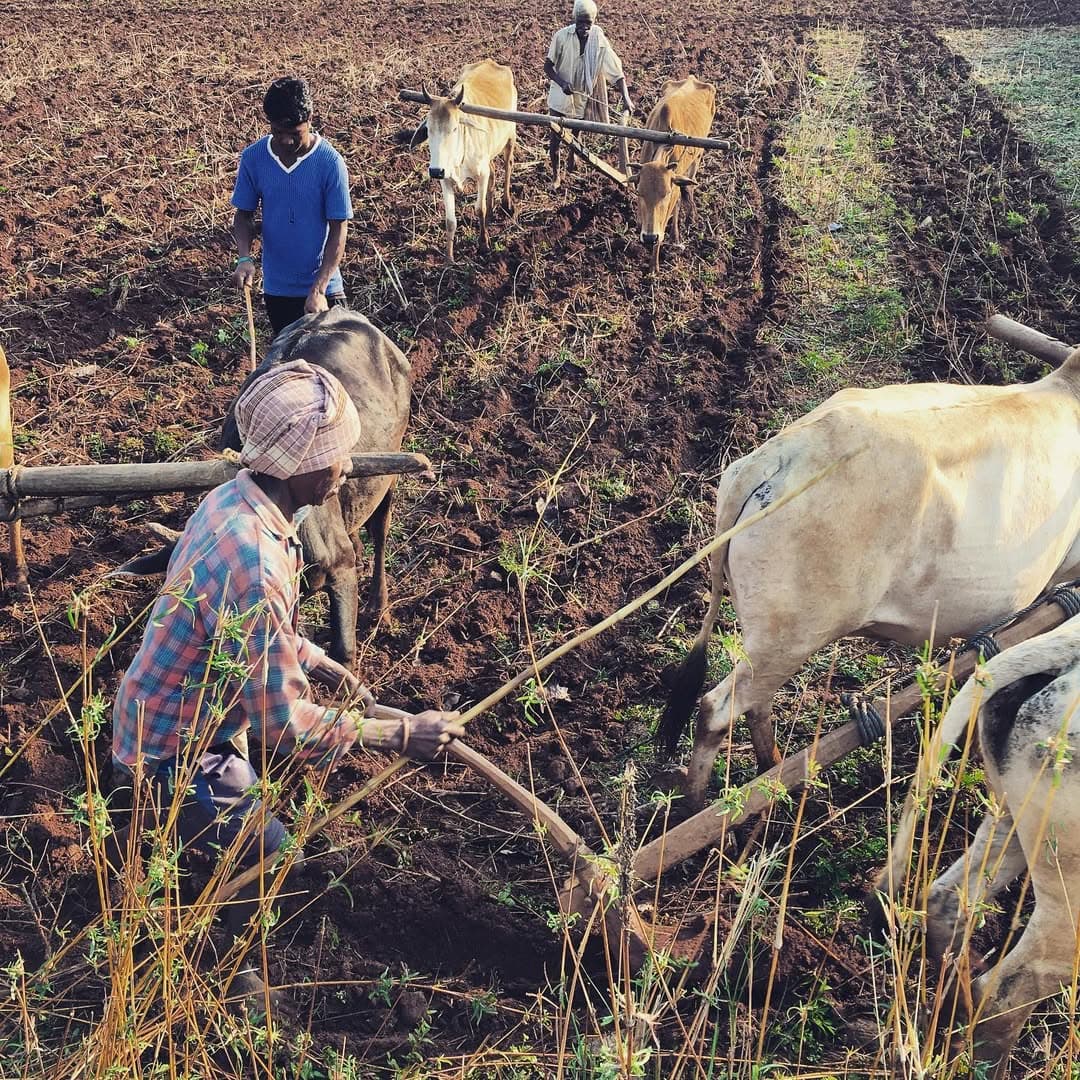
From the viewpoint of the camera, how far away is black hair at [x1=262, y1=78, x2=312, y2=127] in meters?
5.74

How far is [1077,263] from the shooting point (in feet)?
31.4

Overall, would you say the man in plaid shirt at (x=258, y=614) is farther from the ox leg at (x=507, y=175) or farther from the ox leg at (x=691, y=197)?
the ox leg at (x=507, y=175)

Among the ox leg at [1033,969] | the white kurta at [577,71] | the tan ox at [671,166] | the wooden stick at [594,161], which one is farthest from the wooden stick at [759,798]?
the white kurta at [577,71]

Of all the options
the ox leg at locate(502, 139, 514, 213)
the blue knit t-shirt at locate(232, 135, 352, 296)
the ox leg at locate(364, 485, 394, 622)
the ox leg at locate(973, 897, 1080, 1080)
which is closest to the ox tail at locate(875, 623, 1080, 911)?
the ox leg at locate(973, 897, 1080, 1080)

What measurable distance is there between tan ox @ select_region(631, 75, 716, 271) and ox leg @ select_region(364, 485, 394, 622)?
4761mm

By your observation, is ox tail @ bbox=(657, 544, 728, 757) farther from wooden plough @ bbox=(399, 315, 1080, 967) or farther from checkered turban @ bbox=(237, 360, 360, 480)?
checkered turban @ bbox=(237, 360, 360, 480)

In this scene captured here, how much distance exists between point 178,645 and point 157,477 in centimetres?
121

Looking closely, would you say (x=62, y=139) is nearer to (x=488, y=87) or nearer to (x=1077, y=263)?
(x=488, y=87)

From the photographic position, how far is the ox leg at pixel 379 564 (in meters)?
5.69

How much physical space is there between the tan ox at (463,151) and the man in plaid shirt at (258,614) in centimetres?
659

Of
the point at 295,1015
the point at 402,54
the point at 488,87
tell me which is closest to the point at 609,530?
the point at 295,1015

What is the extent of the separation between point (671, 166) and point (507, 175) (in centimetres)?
179

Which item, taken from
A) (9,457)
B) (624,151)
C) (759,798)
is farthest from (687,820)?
(624,151)

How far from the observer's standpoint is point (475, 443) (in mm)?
7156
